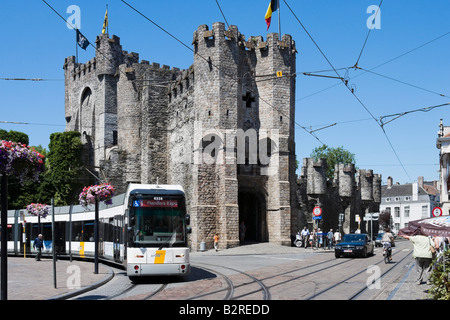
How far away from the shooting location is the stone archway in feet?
116

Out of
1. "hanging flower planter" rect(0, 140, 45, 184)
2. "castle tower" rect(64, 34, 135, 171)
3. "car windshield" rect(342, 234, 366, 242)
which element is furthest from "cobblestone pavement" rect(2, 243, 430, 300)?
"castle tower" rect(64, 34, 135, 171)

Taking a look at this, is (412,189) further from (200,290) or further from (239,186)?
(200,290)

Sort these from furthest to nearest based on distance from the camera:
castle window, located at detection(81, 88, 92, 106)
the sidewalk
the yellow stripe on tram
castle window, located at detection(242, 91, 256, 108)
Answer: castle window, located at detection(81, 88, 92, 106) < castle window, located at detection(242, 91, 256, 108) < the yellow stripe on tram < the sidewalk

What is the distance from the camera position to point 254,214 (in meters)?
36.5

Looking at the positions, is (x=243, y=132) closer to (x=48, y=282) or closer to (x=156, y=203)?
A: (x=156, y=203)

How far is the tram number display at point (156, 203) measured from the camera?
562 inches

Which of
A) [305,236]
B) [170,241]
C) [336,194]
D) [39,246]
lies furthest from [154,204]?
[336,194]

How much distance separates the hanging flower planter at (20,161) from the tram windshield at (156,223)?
147 inches

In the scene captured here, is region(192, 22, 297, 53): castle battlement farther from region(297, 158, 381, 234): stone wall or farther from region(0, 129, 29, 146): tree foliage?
region(0, 129, 29, 146): tree foliage

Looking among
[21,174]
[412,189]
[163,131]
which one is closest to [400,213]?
[412,189]

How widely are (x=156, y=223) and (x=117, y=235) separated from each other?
12.1 feet

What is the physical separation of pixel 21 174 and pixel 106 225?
30.7ft

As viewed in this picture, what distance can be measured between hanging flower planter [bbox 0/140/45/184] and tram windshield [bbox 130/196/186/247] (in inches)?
147
